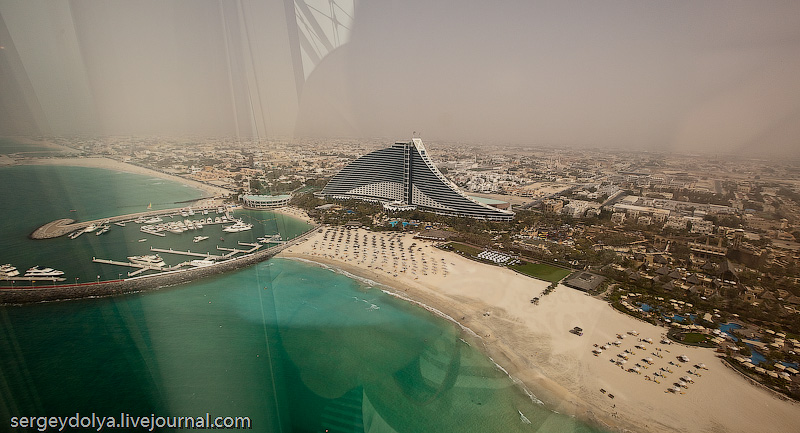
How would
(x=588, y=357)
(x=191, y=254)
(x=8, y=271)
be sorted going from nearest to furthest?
(x=8, y=271)
(x=588, y=357)
(x=191, y=254)

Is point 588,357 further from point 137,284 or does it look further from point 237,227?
point 237,227

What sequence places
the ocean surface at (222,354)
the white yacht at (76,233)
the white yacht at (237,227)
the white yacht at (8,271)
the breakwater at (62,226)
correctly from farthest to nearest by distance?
1. the white yacht at (237,227)
2. the white yacht at (76,233)
3. the breakwater at (62,226)
4. the white yacht at (8,271)
5. the ocean surface at (222,354)

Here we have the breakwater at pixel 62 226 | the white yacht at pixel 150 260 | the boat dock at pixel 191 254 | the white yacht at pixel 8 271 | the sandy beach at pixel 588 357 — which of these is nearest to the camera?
the white yacht at pixel 8 271

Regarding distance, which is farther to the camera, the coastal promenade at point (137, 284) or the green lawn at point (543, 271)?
the green lawn at point (543, 271)

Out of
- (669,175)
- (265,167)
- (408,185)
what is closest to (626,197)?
(669,175)

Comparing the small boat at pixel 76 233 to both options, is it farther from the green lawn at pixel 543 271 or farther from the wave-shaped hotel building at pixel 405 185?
the wave-shaped hotel building at pixel 405 185

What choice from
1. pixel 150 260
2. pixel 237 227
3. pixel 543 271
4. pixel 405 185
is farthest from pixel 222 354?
pixel 405 185

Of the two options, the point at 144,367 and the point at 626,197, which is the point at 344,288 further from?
the point at 626,197

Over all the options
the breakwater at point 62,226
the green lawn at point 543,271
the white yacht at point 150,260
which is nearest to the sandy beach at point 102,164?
the breakwater at point 62,226
